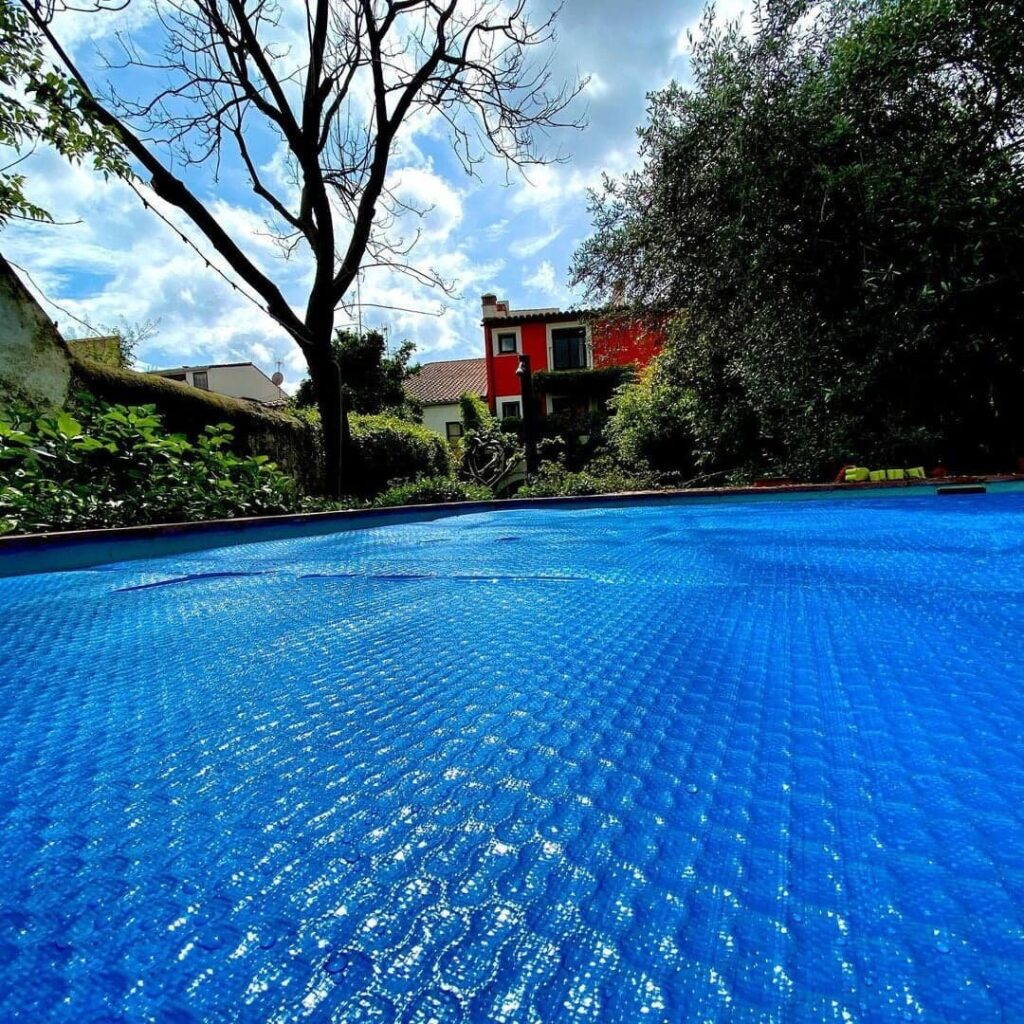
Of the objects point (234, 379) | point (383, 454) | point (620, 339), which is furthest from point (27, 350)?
point (234, 379)

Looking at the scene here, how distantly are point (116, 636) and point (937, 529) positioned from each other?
337 centimetres

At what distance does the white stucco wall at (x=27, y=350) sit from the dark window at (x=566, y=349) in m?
15.3

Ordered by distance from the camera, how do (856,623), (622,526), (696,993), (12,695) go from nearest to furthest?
(696,993)
(12,695)
(856,623)
(622,526)

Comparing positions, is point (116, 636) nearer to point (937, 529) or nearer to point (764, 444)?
point (937, 529)

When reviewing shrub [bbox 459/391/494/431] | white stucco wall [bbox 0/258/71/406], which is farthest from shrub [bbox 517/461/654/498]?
shrub [bbox 459/391/494/431]

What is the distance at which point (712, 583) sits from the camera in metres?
1.84

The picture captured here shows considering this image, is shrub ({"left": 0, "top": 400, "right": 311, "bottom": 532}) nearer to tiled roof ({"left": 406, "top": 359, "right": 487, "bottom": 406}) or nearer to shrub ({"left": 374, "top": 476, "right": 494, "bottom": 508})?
shrub ({"left": 374, "top": 476, "right": 494, "bottom": 508})

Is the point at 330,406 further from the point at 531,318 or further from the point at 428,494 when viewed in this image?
the point at 531,318

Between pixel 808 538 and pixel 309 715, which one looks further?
pixel 808 538

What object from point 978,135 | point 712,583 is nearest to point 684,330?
point 978,135

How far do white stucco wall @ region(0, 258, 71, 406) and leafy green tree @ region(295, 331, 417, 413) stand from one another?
10.8m

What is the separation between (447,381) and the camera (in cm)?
2352

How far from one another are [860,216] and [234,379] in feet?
88.4

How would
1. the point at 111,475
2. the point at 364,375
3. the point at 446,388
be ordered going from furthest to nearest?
the point at 446,388 → the point at 364,375 → the point at 111,475
